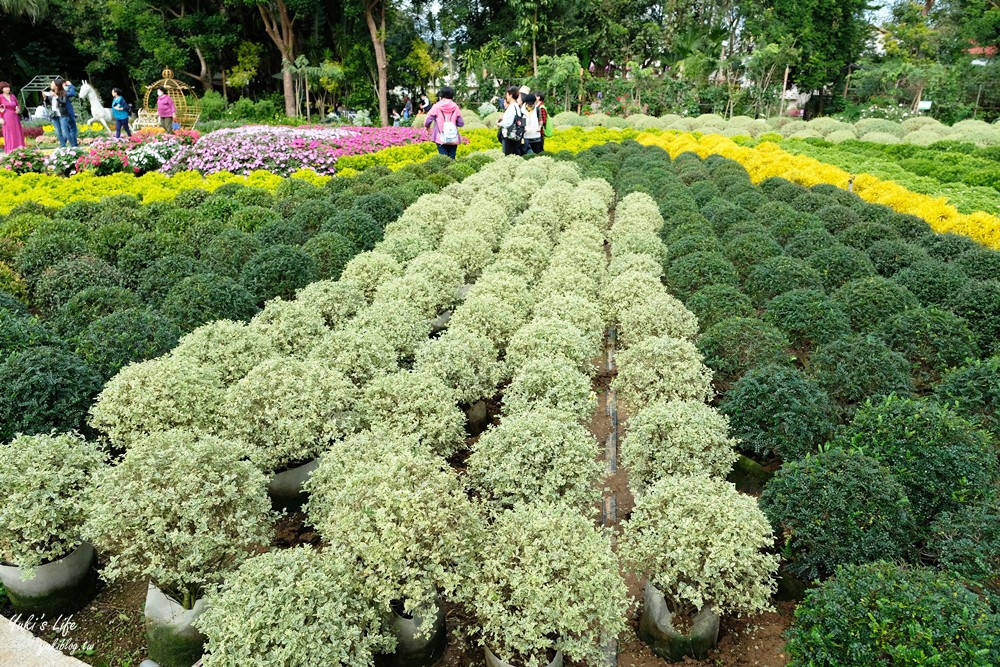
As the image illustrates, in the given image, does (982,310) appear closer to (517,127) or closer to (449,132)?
(517,127)

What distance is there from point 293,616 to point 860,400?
4.75 metres

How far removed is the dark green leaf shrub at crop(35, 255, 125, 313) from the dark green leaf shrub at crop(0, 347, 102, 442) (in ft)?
6.86

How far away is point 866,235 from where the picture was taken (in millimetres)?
9328

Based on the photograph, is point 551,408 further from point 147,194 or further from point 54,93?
point 54,93

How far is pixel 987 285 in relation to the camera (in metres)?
6.75

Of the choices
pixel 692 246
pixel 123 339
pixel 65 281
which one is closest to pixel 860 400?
pixel 692 246

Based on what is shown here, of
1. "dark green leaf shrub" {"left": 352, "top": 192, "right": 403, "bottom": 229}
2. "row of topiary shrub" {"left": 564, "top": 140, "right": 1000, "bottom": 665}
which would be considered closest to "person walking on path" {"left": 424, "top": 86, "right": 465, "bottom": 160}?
"dark green leaf shrub" {"left": 352, "top": 192, "right": 403, "bottom": 229}

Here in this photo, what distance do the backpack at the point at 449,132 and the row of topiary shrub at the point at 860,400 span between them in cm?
798

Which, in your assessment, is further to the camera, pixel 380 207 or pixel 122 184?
pixel 122 184

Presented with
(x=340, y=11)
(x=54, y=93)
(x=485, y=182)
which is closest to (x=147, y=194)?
(x=485, y=182)

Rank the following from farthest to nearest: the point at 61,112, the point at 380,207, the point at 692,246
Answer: the point at 61,112
the point at 380,207
the point at 692,246

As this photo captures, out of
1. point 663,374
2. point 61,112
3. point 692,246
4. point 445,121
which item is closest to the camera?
point 663,374

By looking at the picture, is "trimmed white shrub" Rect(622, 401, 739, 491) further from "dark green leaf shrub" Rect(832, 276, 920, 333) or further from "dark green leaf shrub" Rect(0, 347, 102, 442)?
"dark green leaf shrub" Rect(0, 347, 102, 442)

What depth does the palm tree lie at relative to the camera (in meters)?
32.2
